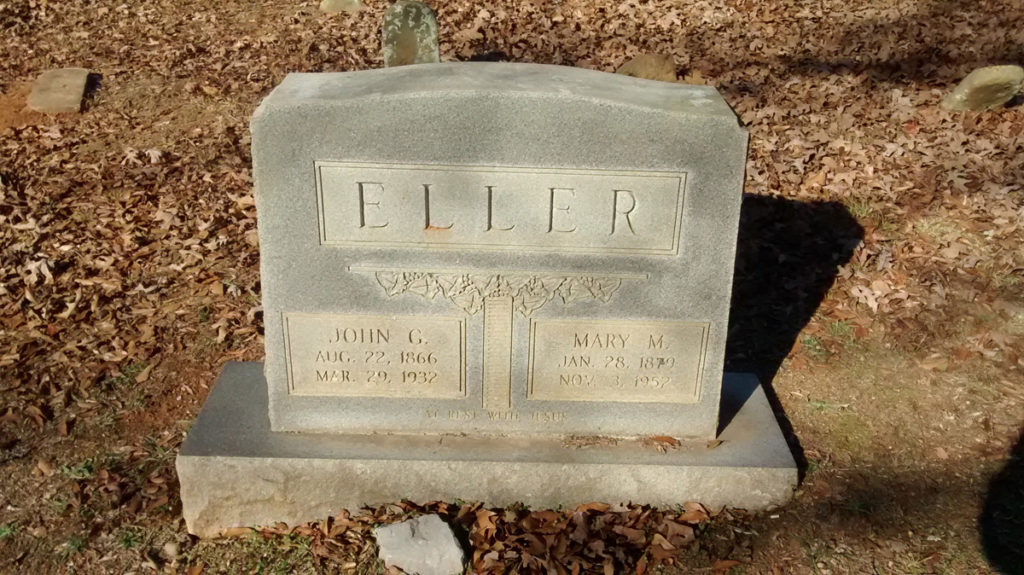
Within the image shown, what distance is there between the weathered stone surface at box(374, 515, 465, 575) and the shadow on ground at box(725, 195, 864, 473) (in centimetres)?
205

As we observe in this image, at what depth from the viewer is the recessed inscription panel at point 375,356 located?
12.2 ft

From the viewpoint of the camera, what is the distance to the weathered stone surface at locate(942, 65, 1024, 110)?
775cm

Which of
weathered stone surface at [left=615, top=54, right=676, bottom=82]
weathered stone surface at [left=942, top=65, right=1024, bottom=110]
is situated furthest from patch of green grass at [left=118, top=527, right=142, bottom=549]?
weathered stone surface at [left=942, top=65, right=1024, bottom=110]

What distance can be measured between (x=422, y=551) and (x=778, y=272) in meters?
3.63

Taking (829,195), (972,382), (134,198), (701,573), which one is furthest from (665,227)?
(134,198)

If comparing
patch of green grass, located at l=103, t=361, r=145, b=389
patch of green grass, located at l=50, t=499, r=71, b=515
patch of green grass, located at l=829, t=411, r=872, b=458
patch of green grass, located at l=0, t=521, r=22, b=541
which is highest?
patch of green grass, located at l=829, t=411, r=872, b=458

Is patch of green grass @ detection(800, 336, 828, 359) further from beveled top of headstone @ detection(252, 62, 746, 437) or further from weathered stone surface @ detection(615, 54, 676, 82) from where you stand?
weathered stone surface @ detection(615, 54, 676, 82)

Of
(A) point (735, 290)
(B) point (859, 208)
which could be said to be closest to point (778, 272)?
(A) point (735, 290)

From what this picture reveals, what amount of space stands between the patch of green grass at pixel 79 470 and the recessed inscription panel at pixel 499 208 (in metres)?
1.86

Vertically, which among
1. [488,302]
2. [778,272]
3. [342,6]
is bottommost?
[778,272]

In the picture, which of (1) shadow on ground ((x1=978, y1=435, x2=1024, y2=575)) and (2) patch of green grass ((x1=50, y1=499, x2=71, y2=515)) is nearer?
(1) shadow on ground ((x1=978, y1=435, x2=1024, y2=575))

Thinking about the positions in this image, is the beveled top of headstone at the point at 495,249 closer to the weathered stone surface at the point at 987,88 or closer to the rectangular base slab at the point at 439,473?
the rectangular base slab at the point at 439,473

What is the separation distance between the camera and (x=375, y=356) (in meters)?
3.79

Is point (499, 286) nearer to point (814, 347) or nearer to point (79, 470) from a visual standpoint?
point (79, 470)
